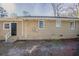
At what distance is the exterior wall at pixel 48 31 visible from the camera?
5.19 ft

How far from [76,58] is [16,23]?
0.56m

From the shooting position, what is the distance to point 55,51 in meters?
1.59

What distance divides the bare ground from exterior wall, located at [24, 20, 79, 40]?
40mm

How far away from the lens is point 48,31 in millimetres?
1596

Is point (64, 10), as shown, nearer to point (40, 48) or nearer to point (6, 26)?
point (40, 48)

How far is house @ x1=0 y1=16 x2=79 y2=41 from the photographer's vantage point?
1569mm

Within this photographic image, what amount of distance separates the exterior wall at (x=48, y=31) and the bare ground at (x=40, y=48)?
40 mm

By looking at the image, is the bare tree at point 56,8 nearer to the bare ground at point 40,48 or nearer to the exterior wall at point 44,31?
the exterior wall at point 44,31

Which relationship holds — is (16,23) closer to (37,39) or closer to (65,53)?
(37,39)

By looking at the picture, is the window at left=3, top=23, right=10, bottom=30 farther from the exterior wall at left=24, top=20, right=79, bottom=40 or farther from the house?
the exterior wall at left=24, top=20, right=79, bottom=40

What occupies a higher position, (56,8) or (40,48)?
(56,8)

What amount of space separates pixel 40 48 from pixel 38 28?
161 millimetres

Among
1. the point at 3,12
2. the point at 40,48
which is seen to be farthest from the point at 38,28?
the point at 3,12

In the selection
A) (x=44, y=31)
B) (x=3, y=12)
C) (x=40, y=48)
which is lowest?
(x=40, y=48)
